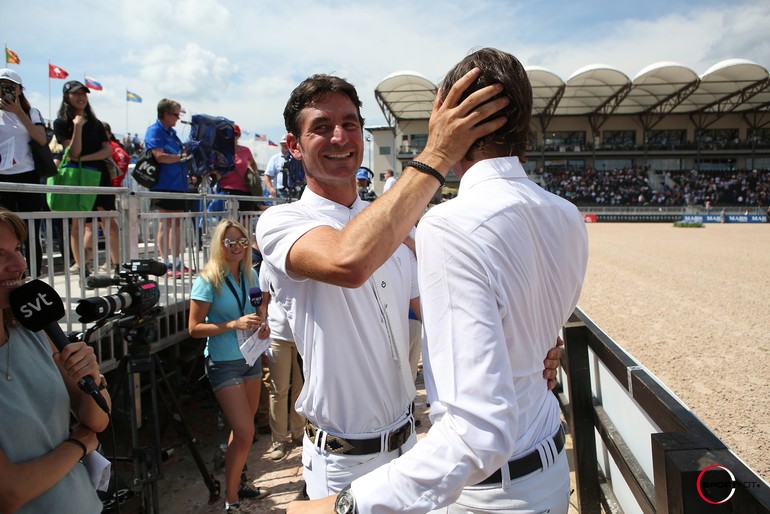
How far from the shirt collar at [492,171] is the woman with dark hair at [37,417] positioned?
1.74m

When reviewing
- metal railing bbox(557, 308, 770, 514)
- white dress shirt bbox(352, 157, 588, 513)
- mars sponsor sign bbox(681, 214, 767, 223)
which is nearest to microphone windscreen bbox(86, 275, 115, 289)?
white dress shirt bbox(352, 157, 588, 513)

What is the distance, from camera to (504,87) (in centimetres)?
125

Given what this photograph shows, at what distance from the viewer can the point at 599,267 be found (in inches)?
523

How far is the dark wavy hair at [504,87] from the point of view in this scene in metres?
1.26

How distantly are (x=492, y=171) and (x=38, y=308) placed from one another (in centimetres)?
180

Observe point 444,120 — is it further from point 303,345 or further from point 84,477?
point 84,477

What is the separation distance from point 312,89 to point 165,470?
387 centimetres

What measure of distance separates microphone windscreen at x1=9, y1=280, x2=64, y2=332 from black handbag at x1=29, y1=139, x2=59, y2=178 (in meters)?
3.33

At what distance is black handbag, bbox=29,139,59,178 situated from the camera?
4551 mm

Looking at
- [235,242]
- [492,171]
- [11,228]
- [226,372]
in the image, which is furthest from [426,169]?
[235,242]

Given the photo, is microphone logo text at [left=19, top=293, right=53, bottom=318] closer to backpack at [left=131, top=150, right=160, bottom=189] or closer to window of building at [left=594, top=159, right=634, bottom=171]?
backpack at [left=131, top=150, right=160, bottom=189]

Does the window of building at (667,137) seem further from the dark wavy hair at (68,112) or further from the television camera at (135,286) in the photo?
the television camera at (135,286)

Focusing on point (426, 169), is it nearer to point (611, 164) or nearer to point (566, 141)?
point (566, 141)

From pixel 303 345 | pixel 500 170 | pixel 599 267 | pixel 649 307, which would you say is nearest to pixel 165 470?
pixel 303 345
